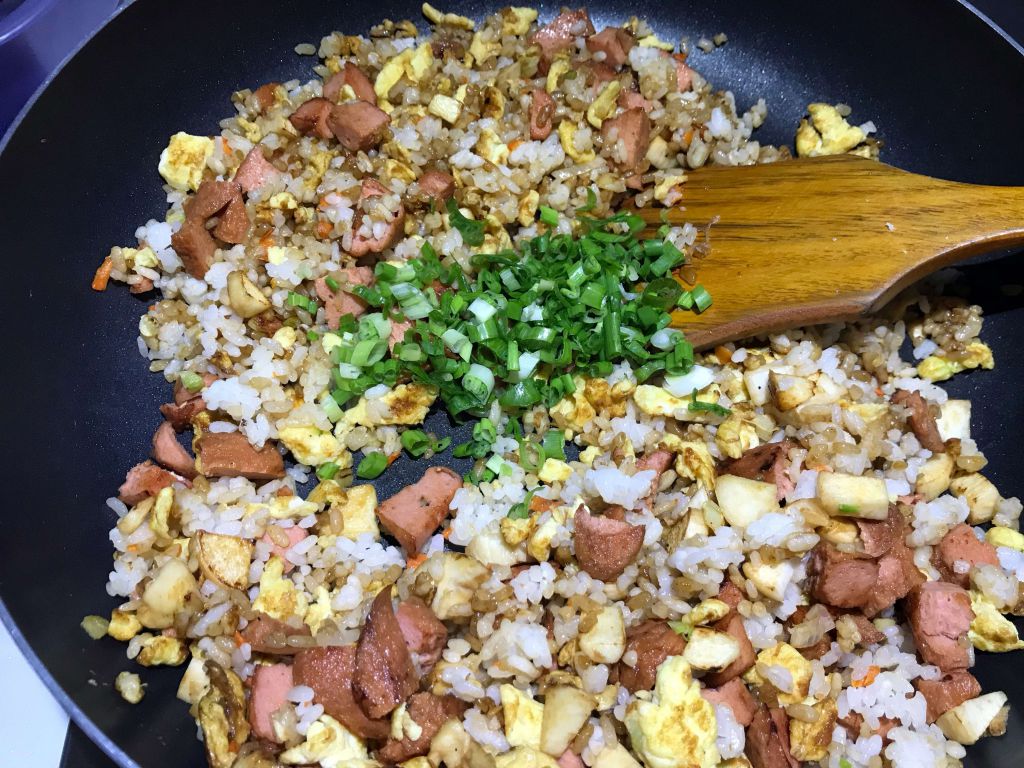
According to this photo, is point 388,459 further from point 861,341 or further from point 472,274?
point 861,341

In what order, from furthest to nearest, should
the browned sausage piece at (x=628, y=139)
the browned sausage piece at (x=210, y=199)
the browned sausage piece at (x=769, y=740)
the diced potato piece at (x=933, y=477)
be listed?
the browned sausage piece at (x=628, y=139)
the browned sausage piece at (x=210, y=199)
the diced potato piece at (x=933, y=477)
the browned sausage piece at (x=769, y=740)

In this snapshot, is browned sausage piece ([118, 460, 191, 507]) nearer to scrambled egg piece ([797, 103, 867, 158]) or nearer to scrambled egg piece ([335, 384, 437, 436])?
scrambled egg piece ([335, 384, 437, 436])

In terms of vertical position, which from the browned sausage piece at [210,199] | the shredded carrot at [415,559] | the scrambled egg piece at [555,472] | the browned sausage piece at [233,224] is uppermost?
the browned sausage piece at [210,199]

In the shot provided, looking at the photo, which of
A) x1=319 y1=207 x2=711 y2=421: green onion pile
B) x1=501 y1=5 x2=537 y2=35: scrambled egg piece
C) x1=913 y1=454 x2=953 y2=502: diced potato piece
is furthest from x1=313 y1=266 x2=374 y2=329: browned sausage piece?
x1=913 y1=454 x2=953 y2=502: diced potato piece

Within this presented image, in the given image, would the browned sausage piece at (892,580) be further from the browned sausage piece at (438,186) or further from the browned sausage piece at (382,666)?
the browned sausage piece at (438,186)

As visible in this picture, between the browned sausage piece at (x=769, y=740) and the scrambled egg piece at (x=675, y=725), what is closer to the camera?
the scrambled egg piece at (x=675, y=725)

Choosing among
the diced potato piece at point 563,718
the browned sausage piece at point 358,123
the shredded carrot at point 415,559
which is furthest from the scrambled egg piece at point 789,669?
the browned sausage piece at point 358,123

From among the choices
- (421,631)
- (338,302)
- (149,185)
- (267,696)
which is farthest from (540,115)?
(267,696)
